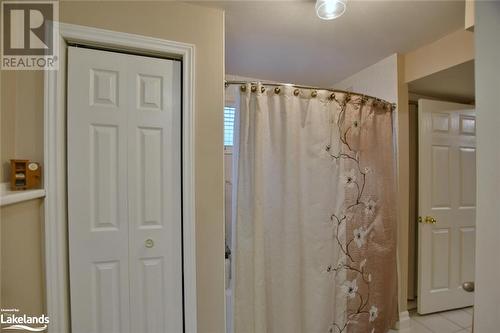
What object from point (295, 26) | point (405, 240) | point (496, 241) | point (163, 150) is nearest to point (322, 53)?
point (295, 26)

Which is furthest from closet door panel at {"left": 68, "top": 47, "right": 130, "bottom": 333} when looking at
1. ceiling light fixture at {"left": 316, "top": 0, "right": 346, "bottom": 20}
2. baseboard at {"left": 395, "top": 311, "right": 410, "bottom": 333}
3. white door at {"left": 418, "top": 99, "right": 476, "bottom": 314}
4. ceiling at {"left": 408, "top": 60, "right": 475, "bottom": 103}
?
white door at {"left": 418, "top": 99, "right": 476, "bottom": 314}

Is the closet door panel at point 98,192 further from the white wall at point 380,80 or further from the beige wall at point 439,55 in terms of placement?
the beige wall at point 439,55

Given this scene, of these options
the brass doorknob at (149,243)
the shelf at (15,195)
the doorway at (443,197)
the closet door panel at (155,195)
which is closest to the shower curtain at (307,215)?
the closet door panel at (155,195)

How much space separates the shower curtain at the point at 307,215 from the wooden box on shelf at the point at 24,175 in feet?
3.34

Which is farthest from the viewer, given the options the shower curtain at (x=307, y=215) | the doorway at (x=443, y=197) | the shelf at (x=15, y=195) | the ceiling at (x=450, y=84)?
the doorway at (x=443, y=197)

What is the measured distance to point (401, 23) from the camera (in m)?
1.58

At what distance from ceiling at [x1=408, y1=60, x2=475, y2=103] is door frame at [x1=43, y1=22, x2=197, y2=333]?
190 cm

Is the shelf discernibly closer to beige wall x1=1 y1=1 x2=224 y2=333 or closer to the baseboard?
beige wall x1=1 y1=1 x2=224 y2=333

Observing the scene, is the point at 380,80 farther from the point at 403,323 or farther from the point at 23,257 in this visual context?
the point at 23,257

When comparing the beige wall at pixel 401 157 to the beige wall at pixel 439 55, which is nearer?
the beige wall at pixel 439 55

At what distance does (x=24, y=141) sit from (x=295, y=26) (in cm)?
171

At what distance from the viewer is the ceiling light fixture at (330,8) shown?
1274 millimetres

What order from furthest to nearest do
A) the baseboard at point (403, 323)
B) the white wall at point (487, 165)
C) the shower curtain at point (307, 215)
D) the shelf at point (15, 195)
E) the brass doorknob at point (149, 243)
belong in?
the baseboard at point (403, 323) → the shower curtain at point (307, 215) → the brass doorknob at point (149, 243) → the shelf at point (15, 195) → the white wall at point (487, 165)

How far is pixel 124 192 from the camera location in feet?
4.41
